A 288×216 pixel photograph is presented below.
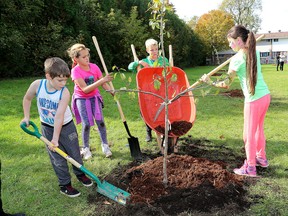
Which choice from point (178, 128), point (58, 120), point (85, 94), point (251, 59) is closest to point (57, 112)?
point (58, 120)

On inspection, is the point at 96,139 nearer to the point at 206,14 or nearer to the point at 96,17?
the point at 96,17

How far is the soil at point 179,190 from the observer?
8.85 feet

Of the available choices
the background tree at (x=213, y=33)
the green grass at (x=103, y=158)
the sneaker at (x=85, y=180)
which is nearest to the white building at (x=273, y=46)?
the background tree at (x=213, y=33)

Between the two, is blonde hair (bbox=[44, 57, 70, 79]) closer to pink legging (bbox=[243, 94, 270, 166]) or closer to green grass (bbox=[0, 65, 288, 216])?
green grass (bbox=[0, 65, 288, 216])

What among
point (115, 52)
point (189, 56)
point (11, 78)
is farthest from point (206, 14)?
point (11, 78)

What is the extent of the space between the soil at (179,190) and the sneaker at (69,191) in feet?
0.51

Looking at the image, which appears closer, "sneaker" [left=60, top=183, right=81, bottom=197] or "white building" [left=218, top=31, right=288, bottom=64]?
"sneaker" [left=60, top=183, right=81, bottom=197]

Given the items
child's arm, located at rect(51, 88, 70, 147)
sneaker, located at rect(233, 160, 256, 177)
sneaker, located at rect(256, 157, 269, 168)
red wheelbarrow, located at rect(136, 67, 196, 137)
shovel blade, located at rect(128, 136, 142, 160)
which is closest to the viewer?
child's arm, located at rect(51, 88, 70, 147)

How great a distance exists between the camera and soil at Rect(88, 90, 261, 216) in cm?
270

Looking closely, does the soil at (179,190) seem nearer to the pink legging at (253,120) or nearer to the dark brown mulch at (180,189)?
the dark brown mulch at (180,189)

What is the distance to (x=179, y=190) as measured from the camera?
2922mm

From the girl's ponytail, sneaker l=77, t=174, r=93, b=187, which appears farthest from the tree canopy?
sneaker l=77, t=174, r=93, b=187

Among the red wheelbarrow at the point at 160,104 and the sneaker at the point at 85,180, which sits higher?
the red wheelbarrow at the point at 160,104

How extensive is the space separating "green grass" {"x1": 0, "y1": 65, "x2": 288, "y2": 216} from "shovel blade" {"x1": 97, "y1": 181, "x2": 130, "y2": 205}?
0.58 ft
